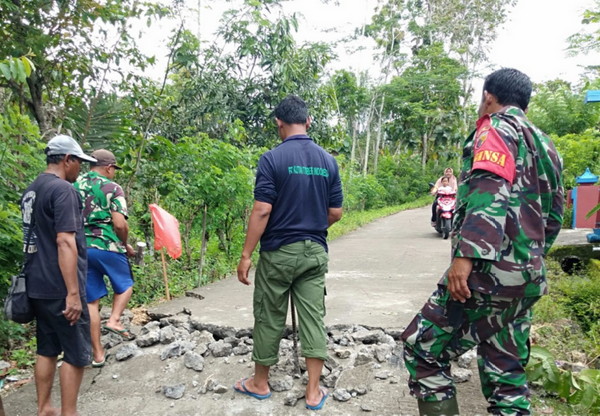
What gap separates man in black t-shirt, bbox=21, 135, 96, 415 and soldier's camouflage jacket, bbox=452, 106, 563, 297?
208 centimetres

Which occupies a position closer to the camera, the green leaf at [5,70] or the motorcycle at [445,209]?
the green leaf at [5,70]

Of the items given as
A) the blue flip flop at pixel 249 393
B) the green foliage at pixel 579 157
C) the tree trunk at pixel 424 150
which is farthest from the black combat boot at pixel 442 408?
the tree trunk at pixel 424 150

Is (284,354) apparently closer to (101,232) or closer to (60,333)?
(60,333)

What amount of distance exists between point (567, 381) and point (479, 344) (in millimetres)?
955

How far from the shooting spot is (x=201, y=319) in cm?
437

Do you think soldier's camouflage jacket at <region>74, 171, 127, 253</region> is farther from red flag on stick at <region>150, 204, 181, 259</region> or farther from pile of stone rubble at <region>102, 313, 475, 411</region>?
red flag on stick at <region>150, 204, 181, 259</region>

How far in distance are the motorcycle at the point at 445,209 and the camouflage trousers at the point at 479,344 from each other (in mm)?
7992

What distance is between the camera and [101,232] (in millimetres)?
3711

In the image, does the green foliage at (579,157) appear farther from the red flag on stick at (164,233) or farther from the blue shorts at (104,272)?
the blue shorts at (104,272)

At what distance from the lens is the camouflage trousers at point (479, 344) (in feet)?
7.28

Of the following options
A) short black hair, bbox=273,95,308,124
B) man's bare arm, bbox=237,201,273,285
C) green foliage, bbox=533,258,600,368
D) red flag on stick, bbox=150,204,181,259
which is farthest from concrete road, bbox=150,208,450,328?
short black hair, bbox=273,95,308,124

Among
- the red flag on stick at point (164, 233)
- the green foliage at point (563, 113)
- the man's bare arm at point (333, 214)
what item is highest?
the green foliage at point (563, 113)

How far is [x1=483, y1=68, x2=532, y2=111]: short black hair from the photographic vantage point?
2.33 meters

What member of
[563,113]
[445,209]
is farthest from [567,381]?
[563,113]
